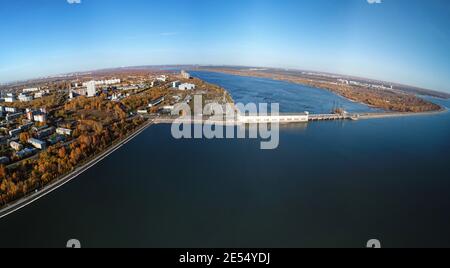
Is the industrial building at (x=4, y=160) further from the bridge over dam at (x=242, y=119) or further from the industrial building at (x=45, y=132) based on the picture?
the bridge over dam at (x=242, y=119)

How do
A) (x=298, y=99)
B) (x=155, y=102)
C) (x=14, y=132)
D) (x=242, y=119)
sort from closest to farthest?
1. (x=14, y=132)
2. (x=242, y=119)
3. (x=155, y=102)
4. (x=298, y=99)

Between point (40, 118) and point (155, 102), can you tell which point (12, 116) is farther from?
point (155, 102)

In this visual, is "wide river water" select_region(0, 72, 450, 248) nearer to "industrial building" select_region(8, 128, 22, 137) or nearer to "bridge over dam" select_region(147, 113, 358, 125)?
"bridge over dam" select_region(147, 113, 358, 125)

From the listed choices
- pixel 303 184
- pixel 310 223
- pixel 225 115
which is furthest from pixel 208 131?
pixel 310 223

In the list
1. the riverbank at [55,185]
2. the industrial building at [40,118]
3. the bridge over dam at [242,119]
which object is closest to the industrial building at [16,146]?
the riverbank at [55,185]

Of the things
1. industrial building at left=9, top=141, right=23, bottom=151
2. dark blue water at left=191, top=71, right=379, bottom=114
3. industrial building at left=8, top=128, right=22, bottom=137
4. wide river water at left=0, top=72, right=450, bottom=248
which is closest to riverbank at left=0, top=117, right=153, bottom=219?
wide river water at left=0, top=72, right=450, bottom=248

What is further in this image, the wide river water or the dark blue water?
the dark blue water

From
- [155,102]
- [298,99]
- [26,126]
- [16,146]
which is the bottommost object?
[16,146]

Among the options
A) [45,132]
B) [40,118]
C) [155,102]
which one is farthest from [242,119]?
[40,118]
